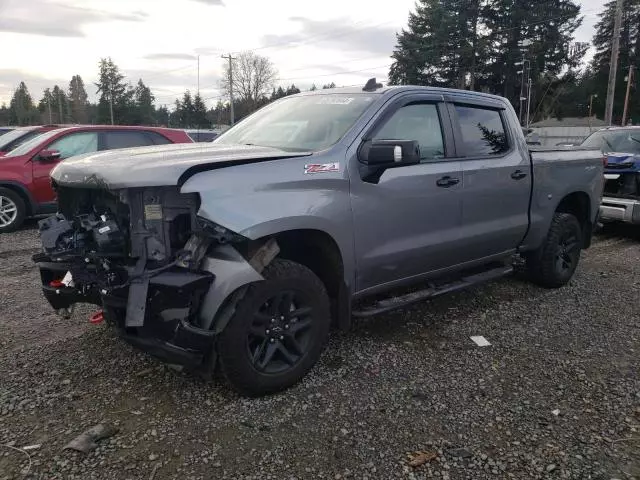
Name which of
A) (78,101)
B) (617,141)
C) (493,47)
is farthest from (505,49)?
(78,101)

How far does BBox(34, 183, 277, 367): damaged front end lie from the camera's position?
9.41ft

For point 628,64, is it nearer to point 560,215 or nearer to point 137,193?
point 560,215

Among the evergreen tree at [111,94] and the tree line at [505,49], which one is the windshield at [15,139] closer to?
the tree line at [505,49]

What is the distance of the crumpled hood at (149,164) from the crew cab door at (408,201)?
614 mm

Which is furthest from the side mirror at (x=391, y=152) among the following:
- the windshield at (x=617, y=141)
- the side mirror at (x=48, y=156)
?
the side mirror at (x=48, y=156)

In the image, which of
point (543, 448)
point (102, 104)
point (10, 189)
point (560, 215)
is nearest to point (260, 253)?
point (543, 448)

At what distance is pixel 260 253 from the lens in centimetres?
312

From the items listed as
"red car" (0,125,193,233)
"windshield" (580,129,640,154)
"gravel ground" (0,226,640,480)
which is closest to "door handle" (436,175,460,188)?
"gravel ground" (0,226,640,480)

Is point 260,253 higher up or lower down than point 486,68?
lower down

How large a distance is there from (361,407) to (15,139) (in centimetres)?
850

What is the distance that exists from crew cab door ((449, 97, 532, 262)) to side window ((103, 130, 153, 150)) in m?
6.17

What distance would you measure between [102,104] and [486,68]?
58.1m

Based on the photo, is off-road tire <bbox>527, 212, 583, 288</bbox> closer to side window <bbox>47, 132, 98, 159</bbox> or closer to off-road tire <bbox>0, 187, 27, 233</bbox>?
side window <bbox>47, 132, 98, 159</bbox>

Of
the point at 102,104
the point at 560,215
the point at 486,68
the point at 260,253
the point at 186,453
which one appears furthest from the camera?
the point at 102,104
